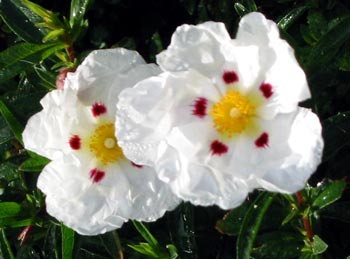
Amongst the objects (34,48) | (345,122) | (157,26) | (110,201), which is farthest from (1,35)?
(345,122)

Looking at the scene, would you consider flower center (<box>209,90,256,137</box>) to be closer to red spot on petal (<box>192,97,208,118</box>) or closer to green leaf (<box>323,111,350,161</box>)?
red spot on petal (<box>192,97,208,118</box>)

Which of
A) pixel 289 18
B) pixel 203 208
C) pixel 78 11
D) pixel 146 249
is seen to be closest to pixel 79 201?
pixel 146 249

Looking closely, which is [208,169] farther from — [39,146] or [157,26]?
[157,26]

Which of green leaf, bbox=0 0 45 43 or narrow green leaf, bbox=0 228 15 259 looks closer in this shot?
narrow green leaf, bbox=0 228 15 259

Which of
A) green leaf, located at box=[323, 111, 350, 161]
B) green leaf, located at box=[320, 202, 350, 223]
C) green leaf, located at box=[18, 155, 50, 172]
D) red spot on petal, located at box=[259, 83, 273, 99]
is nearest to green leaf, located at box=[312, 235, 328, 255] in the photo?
green leaf, located at box=[320, 202, 350, 223]

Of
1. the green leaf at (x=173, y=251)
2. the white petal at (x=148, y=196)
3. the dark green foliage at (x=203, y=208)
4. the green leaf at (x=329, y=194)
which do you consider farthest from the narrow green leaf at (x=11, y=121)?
the green leaf at (x=329, y=194)

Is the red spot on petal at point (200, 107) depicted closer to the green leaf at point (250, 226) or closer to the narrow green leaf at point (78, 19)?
the green leaf at point (250, 226)
